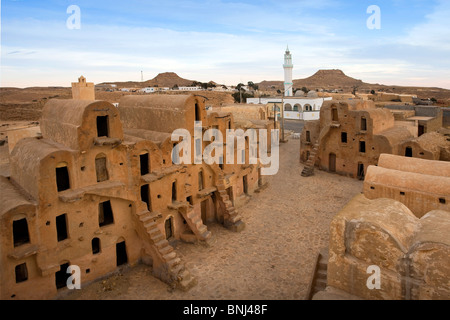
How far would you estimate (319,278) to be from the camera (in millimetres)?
13602

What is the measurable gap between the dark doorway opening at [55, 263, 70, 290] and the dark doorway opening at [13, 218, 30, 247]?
1.89 meters

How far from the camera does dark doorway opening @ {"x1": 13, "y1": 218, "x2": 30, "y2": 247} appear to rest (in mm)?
12328

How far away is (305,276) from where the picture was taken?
14.7 meters

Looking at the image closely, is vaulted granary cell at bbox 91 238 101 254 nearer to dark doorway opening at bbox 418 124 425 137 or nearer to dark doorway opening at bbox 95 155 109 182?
dark doorway opening at bbox 95 155 109 182

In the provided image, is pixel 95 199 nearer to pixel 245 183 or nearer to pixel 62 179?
pixel 62 179

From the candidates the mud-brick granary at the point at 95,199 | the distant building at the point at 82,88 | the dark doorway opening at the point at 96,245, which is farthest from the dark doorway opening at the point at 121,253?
the distant building at the point at 82,88

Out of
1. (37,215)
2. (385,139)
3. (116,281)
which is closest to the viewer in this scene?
(37,215)

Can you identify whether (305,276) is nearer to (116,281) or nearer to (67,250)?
(116,281)

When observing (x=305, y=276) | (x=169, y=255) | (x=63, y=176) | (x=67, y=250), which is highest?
(x=63, y=176)

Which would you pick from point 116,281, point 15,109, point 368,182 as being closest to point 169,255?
point 116,281

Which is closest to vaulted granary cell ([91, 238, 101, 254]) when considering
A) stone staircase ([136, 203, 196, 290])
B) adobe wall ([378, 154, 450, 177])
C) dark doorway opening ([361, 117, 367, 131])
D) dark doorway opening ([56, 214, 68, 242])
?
dark doorway opening ([56, 214, 68, 242])

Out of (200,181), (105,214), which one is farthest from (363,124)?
(105,214)

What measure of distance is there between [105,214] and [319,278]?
9.56 metres
